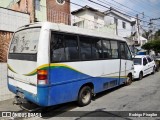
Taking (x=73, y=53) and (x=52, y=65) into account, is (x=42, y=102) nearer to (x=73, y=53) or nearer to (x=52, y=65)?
(x=52, y=65)

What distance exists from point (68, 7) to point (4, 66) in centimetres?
1333

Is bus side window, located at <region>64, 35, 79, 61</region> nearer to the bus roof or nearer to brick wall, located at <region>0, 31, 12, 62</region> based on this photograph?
the bus roof

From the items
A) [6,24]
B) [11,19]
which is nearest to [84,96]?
[6,24]

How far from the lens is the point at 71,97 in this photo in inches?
235

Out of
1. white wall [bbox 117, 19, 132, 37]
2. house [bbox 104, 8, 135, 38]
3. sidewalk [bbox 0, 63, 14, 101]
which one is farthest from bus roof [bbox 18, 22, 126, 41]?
white wall [bbox 117, 19, 132, 37]

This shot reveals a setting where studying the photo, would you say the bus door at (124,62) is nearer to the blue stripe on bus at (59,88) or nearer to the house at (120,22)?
the blue stripe on bus at (59,88)

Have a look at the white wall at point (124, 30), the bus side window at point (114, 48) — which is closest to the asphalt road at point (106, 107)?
the bus side window at point (114, 48)

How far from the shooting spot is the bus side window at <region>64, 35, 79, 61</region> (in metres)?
5.82

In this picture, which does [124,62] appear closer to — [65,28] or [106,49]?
[106,49]

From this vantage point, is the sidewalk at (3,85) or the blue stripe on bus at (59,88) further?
the sidewalk at (3,85)

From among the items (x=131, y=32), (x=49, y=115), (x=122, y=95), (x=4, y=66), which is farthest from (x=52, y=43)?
(x=131, y=32)

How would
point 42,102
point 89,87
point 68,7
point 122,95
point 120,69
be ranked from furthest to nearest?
1. point 68,7
2. point 120,69
3. point 122,95
4. point 89,87
5. point 42,102

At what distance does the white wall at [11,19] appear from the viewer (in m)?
8.41

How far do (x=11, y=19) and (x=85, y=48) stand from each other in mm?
4283
